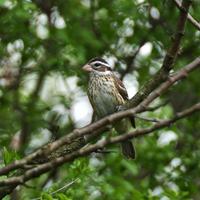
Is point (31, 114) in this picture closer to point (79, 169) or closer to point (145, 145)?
point (145, 145)

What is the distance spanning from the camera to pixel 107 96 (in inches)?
328

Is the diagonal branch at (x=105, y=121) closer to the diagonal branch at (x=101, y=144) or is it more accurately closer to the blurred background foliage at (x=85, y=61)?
the diagonal branch at (x=101, y=144)

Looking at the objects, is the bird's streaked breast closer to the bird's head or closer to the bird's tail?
the bird's head

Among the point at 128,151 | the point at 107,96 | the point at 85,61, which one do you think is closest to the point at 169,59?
the point at 107,96

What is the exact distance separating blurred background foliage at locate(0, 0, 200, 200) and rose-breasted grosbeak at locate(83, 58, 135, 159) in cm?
41

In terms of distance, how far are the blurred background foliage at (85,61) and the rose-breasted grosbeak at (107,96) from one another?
0.41m

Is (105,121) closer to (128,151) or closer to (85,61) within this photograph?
(128,151)

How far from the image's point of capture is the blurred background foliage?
30.0 ft

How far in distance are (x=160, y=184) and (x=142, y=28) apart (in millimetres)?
2293

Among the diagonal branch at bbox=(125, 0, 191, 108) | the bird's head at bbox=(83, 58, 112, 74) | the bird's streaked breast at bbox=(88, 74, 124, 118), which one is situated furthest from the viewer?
the bird's head at bbox=(83, 58, 112, 74)

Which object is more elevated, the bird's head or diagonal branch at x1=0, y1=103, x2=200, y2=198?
the bird's head

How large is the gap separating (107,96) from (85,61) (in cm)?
186

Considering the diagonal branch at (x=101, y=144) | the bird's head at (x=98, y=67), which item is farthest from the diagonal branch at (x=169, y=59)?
the bird's head at (x=98, y=67)

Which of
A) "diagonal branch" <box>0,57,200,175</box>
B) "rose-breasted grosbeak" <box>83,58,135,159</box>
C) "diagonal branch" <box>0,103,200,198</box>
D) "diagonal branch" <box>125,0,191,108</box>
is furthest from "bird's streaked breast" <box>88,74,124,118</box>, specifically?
"diagonal branch" <box>0,103,200,198</box>
